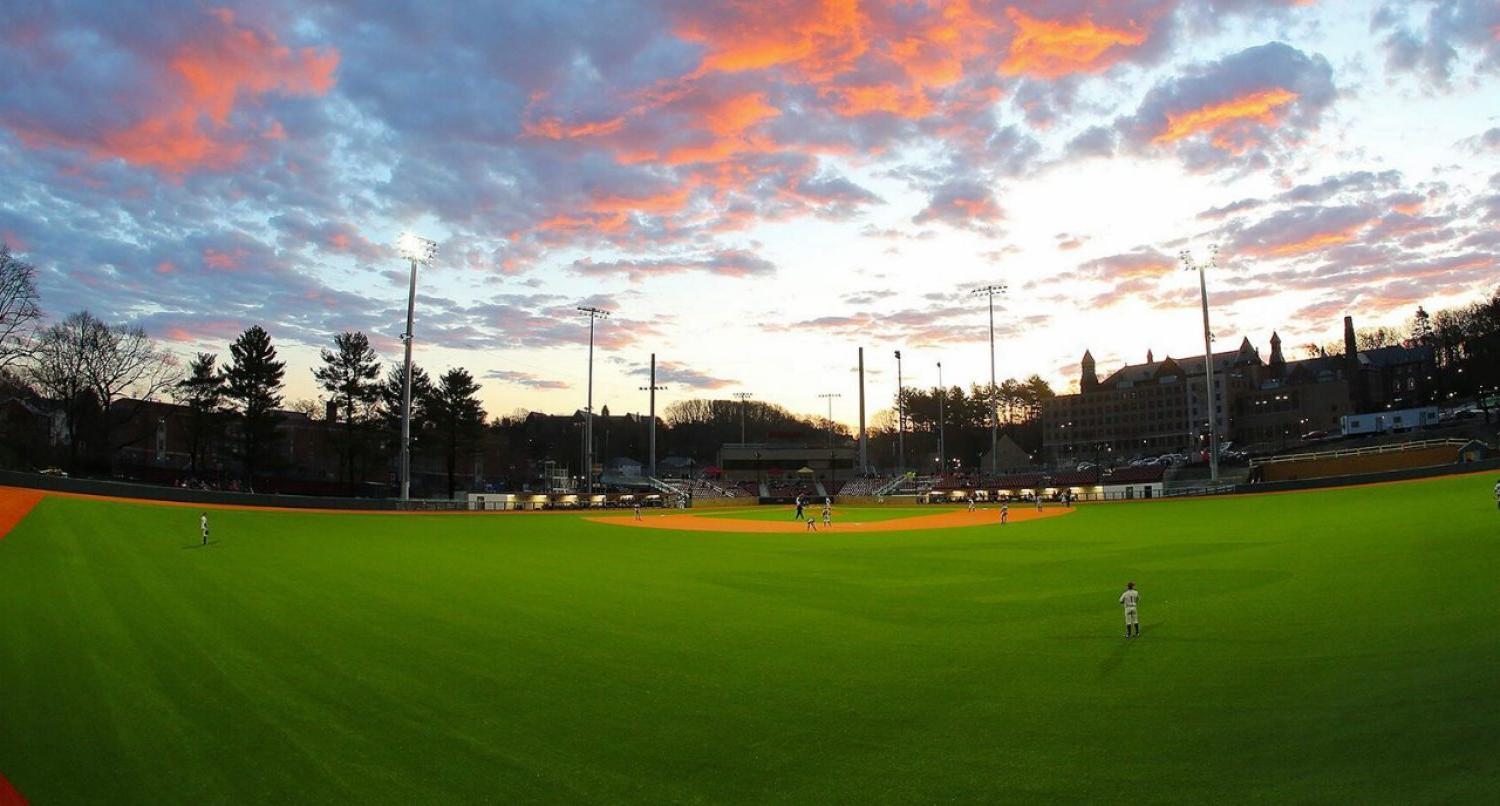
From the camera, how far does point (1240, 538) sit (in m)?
26.1

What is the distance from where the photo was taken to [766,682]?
1081cm

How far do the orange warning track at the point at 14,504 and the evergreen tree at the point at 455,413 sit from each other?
47505mm

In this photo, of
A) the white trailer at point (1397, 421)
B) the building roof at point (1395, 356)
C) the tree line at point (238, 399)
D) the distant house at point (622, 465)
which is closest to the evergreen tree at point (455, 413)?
the tree line at point (238, 399)

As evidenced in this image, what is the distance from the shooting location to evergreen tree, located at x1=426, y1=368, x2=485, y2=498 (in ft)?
275

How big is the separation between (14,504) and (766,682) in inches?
1389

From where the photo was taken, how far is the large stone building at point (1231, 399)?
447 feet

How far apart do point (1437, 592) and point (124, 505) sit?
150 feet

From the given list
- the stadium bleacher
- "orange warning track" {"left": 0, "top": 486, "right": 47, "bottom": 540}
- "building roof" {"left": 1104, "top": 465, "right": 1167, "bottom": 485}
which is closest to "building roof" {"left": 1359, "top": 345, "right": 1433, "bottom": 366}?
"building roof" {"left": 1104, "top": 465, "right": 1167, "bottom": 485}

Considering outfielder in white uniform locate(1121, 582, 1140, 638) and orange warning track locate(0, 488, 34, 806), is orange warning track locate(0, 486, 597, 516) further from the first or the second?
outfielder in white uniform locate(1121, 582, 1140, 638)

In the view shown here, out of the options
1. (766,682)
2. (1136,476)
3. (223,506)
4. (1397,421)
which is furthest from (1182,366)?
(766,682)

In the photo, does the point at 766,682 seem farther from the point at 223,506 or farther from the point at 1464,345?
the point at 1464,345

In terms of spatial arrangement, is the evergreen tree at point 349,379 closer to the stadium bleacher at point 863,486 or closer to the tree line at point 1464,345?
the stadium bleacher at point 863,486

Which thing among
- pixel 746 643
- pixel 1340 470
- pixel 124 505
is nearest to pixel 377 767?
pixel 746 643

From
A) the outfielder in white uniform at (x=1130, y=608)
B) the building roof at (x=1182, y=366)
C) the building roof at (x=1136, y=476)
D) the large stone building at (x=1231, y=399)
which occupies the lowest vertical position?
the outfielder in white uniform at (x=1130, y=608)
